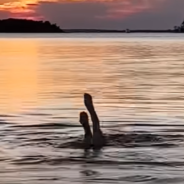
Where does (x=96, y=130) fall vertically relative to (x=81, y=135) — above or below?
above

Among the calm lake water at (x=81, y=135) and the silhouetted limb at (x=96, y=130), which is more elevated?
the silhouetted limb at (x=96, y=130)

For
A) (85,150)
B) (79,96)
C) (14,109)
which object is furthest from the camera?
(79,96)

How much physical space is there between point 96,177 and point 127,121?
7170 mm

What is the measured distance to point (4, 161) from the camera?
539 inches

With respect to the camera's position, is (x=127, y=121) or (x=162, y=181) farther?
(x=127, y=121)

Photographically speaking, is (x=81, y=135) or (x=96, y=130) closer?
(x=96, y=130)

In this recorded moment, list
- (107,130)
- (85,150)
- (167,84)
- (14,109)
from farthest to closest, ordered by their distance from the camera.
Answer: (167,84)
(14,109)
(107,130)
(85,150)

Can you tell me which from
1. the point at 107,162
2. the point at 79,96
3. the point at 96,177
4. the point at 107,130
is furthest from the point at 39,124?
the point at 79,96

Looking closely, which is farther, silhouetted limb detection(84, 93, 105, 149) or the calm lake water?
silhouetted limb detection(84, 93, 105, 149)

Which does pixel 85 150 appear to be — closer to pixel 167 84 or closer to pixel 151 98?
pixel 151 98

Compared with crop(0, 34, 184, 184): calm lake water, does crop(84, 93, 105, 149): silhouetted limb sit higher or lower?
higher

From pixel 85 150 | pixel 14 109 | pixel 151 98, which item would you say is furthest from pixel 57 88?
pixel 85 150

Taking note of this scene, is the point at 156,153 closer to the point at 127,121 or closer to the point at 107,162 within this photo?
the point at 107,162

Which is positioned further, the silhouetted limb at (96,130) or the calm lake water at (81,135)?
the silhouetted limb at (96,130)
